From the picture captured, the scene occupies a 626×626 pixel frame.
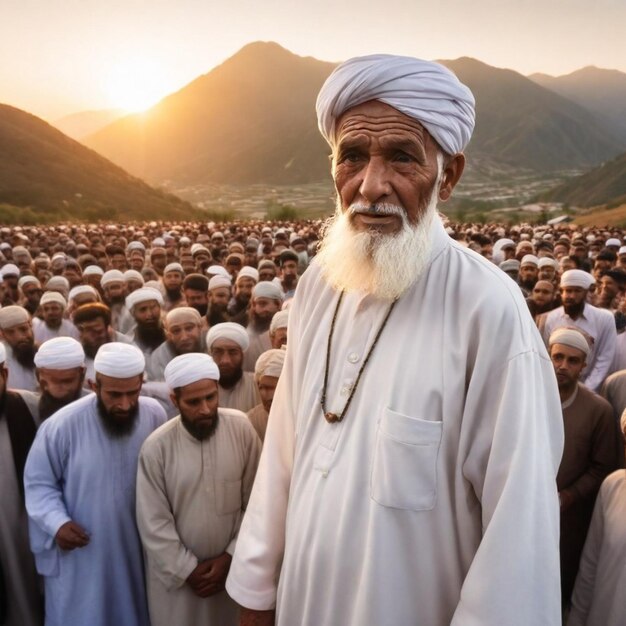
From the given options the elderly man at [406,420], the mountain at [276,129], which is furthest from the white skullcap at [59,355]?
the mountain at [276,129]

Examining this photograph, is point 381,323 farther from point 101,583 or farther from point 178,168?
point 178,168

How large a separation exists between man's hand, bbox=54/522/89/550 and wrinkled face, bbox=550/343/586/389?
2.50 m

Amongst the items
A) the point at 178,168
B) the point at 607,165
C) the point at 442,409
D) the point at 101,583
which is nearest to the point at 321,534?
the point at 442,409

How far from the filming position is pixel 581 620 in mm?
2332

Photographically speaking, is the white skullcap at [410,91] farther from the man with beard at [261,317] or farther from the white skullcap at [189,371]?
the man with beard at [261,317]

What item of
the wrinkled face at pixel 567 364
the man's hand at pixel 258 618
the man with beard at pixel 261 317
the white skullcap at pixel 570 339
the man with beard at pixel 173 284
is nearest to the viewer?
the man's hand at pixel 258 618

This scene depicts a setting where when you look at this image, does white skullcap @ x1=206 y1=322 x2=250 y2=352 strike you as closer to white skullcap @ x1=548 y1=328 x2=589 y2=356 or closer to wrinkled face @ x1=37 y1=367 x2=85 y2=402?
wrinkled face @ x1=37 y1=367 x2=85 y2=402

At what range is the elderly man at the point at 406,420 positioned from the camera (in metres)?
1.12

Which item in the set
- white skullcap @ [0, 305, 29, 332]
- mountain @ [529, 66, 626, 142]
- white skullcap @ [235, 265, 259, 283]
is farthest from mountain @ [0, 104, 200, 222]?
mountain @ [529, 66, 626, 142]

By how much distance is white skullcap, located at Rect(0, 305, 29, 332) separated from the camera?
4695 millimetres

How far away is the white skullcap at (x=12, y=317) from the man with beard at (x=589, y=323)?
14.5 ft

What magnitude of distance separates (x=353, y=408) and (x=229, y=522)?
160cm

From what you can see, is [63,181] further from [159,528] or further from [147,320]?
[159,528]

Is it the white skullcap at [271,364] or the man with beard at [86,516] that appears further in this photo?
the white skullcap at [271,364]
